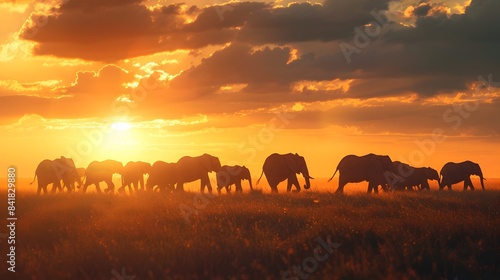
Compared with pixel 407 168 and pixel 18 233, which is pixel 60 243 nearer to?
pixel 18 233

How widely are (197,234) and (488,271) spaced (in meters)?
5.94

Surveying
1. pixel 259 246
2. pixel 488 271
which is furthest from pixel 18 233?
pixel 488 271

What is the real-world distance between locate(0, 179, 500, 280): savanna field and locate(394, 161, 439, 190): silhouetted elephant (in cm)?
2195

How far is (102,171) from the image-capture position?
37.1 metres

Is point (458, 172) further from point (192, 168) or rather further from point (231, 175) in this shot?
point (192, 168)

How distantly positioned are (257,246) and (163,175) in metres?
24.1

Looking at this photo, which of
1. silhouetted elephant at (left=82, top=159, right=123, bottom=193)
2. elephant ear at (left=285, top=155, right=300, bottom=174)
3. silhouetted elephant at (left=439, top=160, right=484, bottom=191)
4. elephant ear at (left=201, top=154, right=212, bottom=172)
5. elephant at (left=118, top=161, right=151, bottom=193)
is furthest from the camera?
silhouetted elephant at (left=439, top=160, right=484, bottom=191)

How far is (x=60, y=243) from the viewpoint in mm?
14492

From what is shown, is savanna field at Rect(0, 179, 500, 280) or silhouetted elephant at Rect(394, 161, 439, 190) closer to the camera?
savanna field at Rect(0, 179, 500, 280)

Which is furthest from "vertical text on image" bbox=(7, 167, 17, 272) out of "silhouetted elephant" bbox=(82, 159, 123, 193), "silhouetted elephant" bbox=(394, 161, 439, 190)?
"silhouetted elephant" bbox=(394, 161, 439, 190)

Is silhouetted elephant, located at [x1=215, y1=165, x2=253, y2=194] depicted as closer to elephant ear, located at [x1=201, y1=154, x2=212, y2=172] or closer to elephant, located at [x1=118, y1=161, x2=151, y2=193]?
elephant ear, located at [x1=201, y1=154, x2=212, y2=172]

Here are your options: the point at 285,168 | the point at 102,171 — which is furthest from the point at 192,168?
the point at 102,171

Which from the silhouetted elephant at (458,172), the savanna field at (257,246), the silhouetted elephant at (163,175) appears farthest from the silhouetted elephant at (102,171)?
the silhouetted elephant at (458,172)

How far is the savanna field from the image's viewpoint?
1105cm
